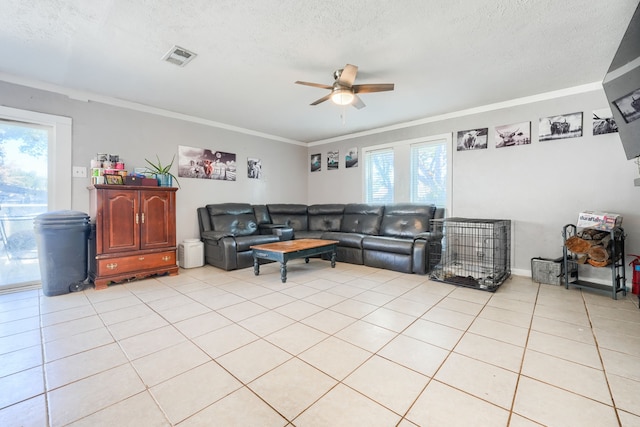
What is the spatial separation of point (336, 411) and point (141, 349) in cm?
147

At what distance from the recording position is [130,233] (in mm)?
3510

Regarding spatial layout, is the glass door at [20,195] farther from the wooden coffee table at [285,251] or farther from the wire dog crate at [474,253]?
the wire dog crate at [474,253]

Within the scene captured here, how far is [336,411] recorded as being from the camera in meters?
1.34

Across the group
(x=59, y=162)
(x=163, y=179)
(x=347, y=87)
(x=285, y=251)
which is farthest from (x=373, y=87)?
(x=59, y=162)

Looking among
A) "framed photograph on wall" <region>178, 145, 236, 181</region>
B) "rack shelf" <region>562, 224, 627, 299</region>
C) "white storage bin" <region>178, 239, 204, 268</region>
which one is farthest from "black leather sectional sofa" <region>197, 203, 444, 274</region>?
"rack shelf" <region>562, 224, 627, 299</region>

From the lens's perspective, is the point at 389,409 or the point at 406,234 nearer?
the point at 389,409

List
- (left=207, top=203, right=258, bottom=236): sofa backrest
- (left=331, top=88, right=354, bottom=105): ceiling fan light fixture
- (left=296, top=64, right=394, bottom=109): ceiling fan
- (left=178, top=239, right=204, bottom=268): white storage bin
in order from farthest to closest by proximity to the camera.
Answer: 1. (left=207, top=203, right=258, bottom=236): sofa backrest
2. (left=178, top=239, right=204, bottom=268): white storage bin
3. (left=331, top=88, right=354, bottom=105): ceiling fan light fixture
4. (left=296, top=64, right=394, bottom=109): ceiling fan

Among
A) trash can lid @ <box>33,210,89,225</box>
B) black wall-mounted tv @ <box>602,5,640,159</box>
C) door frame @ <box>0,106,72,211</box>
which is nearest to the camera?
black wall-mounted tv @ <box>602,5,640,159</box>

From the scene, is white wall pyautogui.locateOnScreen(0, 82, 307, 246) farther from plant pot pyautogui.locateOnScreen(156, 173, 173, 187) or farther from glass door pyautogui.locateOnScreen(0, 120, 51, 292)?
plant pot pyautogui.locateOnScreen(156, 173, 173, 187)

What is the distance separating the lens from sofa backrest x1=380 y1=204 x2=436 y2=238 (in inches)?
178

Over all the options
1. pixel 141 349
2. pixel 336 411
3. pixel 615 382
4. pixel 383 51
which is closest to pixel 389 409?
pixel 336 411

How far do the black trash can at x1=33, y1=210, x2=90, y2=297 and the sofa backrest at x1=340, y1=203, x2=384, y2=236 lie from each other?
407 cm

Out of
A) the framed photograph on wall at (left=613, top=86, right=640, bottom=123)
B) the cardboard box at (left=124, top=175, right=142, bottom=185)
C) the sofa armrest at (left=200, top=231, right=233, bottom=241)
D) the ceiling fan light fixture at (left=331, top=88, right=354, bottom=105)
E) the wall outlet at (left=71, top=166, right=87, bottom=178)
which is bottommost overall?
the sofa armrest at (left=200, top=231, right=233, bottom=241)

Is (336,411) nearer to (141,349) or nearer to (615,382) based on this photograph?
(141,349)
